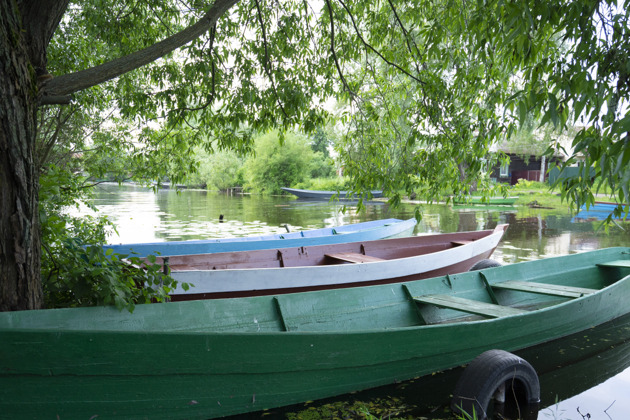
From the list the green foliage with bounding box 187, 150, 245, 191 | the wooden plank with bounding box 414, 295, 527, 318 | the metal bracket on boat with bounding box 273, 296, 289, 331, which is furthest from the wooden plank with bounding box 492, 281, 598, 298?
the green foliage with bounding box 187, 150, 245, 191

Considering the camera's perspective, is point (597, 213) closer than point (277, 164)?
Yes

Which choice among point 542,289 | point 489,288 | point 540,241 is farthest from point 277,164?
point 542,289

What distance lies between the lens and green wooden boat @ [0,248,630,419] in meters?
2.51

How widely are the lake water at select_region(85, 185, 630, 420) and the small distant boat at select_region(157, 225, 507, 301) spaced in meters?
0.87

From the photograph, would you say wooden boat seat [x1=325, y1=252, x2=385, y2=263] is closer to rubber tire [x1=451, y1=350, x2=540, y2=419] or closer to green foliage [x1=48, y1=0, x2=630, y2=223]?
green foliage [x1=48, y1=0, x2=630, y2=223]

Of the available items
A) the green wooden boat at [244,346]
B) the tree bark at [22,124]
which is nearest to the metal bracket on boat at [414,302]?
the green wooden boat at [244,346]

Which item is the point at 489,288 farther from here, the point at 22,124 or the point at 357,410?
the point at 22,124

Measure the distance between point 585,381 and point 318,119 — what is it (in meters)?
3.84

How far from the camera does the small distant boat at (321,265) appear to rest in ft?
17.0

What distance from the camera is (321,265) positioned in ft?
21.6

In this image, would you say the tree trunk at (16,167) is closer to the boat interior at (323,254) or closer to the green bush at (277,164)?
the boat interior at (323,254)

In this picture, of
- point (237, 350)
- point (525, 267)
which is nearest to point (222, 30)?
point (237, 350)

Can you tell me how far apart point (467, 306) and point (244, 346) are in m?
2.40

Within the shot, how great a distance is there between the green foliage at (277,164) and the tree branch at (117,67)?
125 feet
